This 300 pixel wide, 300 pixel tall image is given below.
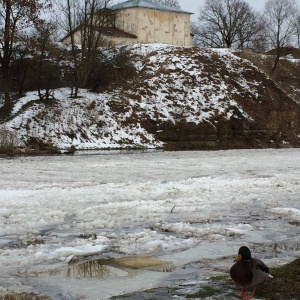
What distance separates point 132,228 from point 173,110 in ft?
110

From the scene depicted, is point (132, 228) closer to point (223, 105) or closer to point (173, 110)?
point (173, 110)

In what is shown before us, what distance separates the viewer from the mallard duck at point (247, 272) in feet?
17.6

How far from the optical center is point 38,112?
36.8m

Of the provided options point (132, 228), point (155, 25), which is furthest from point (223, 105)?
point (132, 228)

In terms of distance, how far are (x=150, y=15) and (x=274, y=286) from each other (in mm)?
51308

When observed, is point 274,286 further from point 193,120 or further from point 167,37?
point 167,37

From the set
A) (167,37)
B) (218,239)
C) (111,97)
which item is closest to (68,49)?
(111,97)

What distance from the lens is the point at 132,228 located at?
957 cm

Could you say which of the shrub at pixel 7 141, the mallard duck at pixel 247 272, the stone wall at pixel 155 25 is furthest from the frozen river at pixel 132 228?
the stone wall at pixel 155 25

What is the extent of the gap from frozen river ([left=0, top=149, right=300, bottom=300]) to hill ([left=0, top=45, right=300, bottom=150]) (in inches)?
772

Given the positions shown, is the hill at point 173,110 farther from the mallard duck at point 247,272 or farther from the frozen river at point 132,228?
the mallard duck at point 247,272

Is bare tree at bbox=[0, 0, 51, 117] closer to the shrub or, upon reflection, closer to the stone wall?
the shrub

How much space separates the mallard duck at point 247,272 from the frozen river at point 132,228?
124cm

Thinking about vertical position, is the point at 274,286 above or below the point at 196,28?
below
